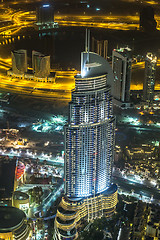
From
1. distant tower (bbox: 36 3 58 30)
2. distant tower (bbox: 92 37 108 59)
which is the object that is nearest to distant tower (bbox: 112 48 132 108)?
distant tower (bbox: 92 37 108 59)

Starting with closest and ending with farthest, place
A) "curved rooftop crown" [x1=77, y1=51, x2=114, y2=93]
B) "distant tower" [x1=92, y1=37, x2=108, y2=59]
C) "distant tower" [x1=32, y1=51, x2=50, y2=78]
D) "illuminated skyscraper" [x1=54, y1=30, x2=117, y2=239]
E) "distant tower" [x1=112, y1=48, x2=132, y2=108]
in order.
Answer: "curved rooftop crown" [x1=77, y1=51, x2=114, y2=93], "illuminated skyscraper" [x1=54, y1=30, x2=117, y2=239], "distant tower" [x1=112, y1=48, x2=132, y2=108], "distant tower" [x1=32, y1=51, x2=50, y2=78], "distant tower" [x1=92, y1=37, x2=108, y2=59]

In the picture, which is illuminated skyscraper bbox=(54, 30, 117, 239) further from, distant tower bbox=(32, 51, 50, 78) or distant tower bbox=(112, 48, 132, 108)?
distant tower bbox=(32, 51, 50, 78)

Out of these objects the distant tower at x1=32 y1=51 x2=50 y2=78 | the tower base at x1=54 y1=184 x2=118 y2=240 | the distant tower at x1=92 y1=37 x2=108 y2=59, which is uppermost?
the distant tower at x1=92 y1=37 x2=108 y2=59

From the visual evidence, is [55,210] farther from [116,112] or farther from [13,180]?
[116,112]

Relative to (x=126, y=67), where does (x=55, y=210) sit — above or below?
below

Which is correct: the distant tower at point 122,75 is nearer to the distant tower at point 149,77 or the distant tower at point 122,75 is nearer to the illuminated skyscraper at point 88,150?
the distant tower at point 149,77

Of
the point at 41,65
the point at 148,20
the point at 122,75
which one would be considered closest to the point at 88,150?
Result: the point at 122,75

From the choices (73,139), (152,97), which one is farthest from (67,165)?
(152,97)
